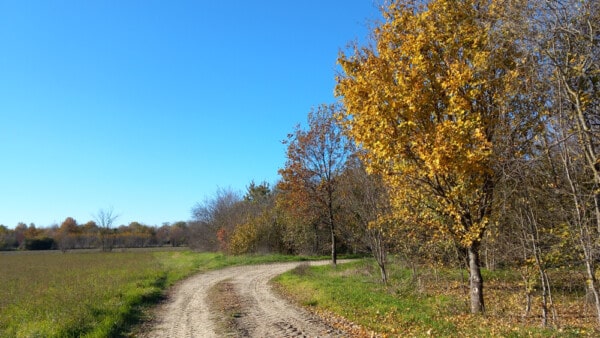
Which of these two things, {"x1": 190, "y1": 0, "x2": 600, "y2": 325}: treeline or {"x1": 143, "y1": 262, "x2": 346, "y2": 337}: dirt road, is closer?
{"x1": 190, "y1": 0, "x2": 600, "y2": 325}: treeline

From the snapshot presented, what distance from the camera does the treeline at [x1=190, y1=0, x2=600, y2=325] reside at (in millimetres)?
6789

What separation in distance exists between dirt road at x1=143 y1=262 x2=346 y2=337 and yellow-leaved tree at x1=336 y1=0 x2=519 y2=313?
4154 millimetres

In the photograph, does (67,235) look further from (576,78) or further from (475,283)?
(576,78)

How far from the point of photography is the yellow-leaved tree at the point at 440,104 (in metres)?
8.60

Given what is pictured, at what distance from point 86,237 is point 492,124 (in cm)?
10399

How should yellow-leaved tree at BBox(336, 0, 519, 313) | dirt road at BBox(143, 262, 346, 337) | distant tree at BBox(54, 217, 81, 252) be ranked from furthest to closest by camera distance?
distant tree at BBox(54, 217, 81, 252), dirt road at BBox(143, 262, 346, 337), yellow-leaved tree at BBox(336, 0, 519, 313)

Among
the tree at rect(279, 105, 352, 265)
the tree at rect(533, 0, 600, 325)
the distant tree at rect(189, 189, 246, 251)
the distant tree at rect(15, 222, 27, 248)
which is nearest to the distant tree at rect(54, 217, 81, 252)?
the distant tree at rect(15, 222, 27, 248)

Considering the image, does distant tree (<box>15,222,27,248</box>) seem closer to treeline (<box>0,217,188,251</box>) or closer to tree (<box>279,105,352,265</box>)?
treeline (<box>0,217,188,251</box>)

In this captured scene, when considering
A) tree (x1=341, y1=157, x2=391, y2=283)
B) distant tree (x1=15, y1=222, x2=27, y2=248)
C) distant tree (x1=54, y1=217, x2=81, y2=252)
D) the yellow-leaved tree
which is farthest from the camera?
distant tree (x1=15, y1=222, x2=27, y2=248)

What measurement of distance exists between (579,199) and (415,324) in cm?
432

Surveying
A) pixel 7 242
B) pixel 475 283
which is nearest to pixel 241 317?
pixel 475 283

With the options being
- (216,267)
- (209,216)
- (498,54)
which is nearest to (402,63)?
(498,54)

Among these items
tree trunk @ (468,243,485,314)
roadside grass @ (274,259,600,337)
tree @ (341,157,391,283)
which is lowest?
roadside grass @ (274,259,600,337)

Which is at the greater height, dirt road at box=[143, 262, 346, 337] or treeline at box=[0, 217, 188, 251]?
treeline at box=[0, 217, 188, 251]
